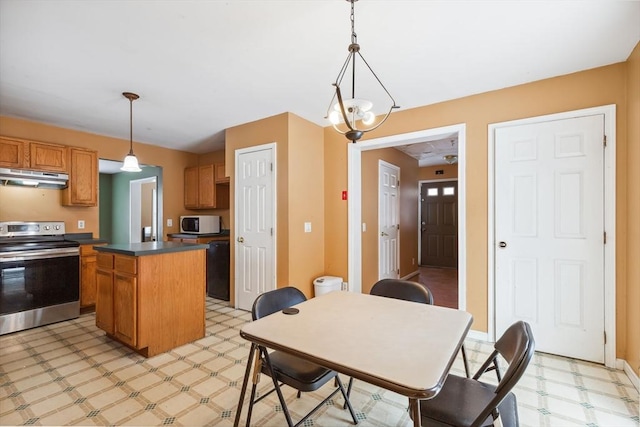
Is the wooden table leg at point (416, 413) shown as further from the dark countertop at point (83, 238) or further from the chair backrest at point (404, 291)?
the dark countertop at point (83, 238)

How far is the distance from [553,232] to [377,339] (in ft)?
7.59

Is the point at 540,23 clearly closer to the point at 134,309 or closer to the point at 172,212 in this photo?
the point at 134,309

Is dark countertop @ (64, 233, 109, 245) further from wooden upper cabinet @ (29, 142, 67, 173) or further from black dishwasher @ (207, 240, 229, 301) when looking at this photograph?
black dishwasher @ (207, 240, 229, 301)

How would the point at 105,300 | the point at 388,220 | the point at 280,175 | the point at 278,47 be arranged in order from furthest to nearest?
the point at 388,220 < the point at 280,175 < the point at 105,300 < the point at 278,47

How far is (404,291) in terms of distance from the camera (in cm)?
210

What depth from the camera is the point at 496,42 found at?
214cm

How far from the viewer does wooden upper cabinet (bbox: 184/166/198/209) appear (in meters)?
5.34

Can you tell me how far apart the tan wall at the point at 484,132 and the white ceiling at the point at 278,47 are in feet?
0.41

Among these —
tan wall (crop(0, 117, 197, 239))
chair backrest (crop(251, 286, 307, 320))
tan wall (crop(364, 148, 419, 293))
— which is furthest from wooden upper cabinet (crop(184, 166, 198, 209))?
chair backrest (crop(251, 286, 307, 320))

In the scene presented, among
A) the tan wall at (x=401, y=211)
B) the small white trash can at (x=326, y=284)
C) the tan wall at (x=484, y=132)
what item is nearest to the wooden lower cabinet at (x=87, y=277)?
the small white trash can at (x=326, y=284)

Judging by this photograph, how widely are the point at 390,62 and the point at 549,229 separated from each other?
204cm

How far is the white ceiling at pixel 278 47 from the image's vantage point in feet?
5.92

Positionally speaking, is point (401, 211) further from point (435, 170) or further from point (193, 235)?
point (193, 235)

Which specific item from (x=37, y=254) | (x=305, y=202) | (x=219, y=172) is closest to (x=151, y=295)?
(x=37, y=254)
